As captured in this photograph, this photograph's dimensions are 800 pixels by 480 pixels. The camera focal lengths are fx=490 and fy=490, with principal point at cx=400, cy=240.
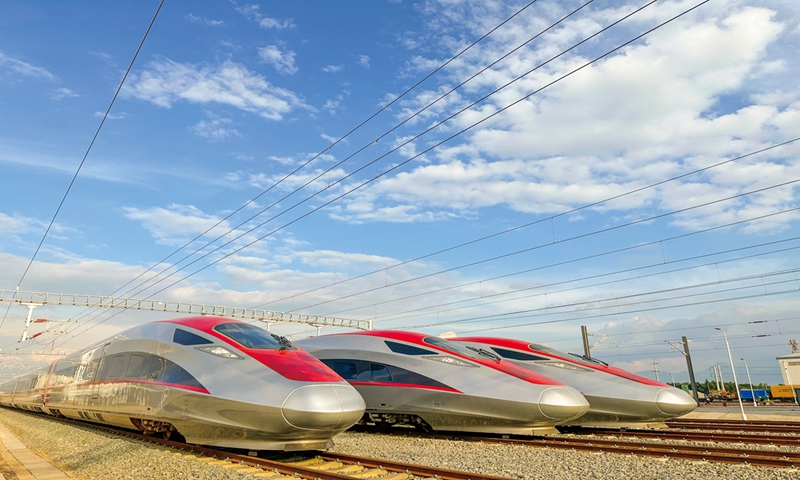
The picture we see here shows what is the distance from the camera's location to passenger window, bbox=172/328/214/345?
1015cm

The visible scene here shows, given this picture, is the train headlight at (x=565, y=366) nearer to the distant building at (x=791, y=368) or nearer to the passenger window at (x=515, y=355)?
the passenger window at (x=515, y=355)

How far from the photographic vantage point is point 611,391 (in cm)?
1434

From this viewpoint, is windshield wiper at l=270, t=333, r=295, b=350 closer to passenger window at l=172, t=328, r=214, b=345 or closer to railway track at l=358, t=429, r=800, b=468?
passenger window at l=172, t=328, r=214, b=345

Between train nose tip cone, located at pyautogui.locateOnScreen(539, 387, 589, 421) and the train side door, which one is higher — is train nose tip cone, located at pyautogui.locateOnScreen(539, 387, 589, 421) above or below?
below

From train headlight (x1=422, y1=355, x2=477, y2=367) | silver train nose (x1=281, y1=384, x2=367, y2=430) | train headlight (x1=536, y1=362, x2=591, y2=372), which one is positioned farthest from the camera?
train headlight (x1=536, y1=362, x2=591, y2=372)

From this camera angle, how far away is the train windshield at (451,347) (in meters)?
13.3

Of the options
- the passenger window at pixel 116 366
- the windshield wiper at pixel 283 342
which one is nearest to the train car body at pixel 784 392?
the windshield wiper at pixel 283 342

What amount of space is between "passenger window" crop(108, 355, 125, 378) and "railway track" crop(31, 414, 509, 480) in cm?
284

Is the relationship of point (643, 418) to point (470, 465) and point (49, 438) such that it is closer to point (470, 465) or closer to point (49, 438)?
point (470, 465)

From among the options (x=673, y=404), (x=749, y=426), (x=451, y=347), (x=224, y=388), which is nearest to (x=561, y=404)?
(x=451, y=347)

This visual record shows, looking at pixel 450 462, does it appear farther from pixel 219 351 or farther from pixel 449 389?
pixel 219 351

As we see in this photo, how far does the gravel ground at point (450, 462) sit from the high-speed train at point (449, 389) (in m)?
0.88

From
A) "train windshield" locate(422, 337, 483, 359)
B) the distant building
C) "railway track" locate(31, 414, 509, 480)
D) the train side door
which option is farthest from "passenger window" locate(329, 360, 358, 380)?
the distant building

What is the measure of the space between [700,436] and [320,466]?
1008 centimetres
